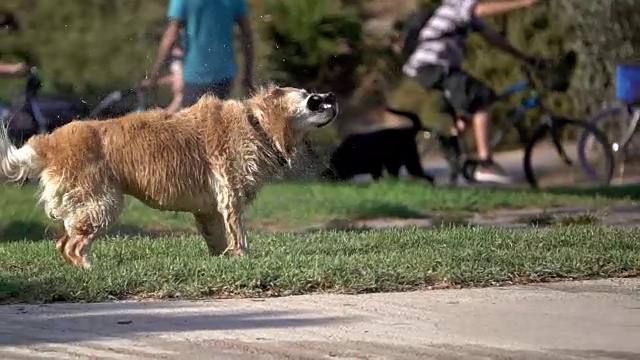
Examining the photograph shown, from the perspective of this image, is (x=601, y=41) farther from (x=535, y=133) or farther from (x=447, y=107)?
(x=447, y=107)

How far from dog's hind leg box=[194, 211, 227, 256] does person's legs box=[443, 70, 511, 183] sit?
545 centimetres

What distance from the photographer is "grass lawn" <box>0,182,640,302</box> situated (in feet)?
25.2

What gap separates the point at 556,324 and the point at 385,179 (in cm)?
752

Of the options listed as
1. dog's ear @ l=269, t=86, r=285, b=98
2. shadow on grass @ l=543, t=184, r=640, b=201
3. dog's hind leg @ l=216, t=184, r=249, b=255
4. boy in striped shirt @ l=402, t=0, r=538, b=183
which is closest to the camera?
dog's hind leg @ l=216, t=184, r=249, b=255

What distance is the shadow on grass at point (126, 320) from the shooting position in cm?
665

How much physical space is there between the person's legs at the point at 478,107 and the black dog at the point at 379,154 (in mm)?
570

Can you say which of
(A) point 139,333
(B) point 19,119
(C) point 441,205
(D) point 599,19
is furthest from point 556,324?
(D) point 599,19

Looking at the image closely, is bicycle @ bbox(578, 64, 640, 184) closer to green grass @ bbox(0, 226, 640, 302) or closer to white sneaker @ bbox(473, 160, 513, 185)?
white sneaker @ bbox(473, 160, 513, 185)

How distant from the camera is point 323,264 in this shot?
8148 millimetres

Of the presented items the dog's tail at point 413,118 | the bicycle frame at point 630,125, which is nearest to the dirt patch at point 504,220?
the dog's tail at point 413,118

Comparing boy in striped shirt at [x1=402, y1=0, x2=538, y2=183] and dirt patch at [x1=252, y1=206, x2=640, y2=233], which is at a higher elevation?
boy in striped shirt at [x1=402, y1=0, x2=538, y2=183]

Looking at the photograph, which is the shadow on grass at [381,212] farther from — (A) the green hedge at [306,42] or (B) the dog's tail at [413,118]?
(A) the green hedge at [306,42]

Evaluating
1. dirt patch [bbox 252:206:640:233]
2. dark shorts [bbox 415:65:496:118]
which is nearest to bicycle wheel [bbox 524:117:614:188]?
dark shorts [bbox 415:65:496:118]

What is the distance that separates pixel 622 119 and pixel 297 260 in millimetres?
8384
